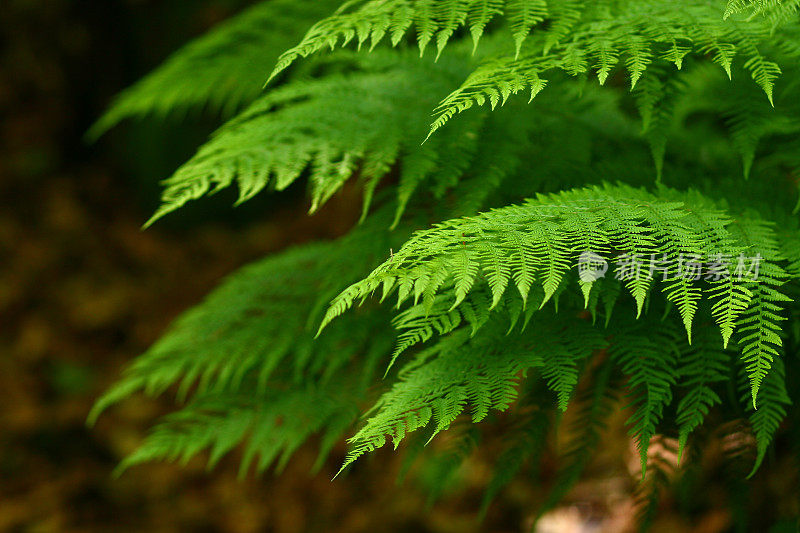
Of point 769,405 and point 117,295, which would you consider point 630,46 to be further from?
point 117,295

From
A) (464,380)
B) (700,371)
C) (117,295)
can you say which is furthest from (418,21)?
(117,295)

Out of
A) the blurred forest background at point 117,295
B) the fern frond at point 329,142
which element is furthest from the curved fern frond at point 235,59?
the blurred forest background at point 117,295

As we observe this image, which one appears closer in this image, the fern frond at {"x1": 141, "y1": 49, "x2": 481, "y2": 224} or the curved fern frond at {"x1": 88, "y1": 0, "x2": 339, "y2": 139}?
the fern frond at {"x1": 141, "y1": 49, "x2": 481, "y2": 224}

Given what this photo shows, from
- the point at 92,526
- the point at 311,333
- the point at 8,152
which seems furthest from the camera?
the point at 8,152

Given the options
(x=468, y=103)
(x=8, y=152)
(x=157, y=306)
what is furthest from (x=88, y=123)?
(x=468, y=103)

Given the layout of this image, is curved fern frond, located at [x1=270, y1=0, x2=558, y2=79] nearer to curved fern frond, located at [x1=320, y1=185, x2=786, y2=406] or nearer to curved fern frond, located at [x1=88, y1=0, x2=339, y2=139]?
curved fern frond, located at [x1=320, y1=185, x2=786, y2=406]

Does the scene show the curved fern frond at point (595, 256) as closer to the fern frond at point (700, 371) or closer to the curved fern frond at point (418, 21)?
the fern frond at point (700, 371)

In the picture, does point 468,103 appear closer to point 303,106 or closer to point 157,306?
point 303,106

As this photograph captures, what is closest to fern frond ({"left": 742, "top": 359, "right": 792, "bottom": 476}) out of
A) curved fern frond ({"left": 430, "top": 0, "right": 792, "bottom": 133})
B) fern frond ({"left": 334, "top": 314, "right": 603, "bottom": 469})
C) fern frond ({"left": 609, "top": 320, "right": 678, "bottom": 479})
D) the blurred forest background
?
fern frond ({"left": 609, "top": 320, "right": 678, "bottom": 479})
